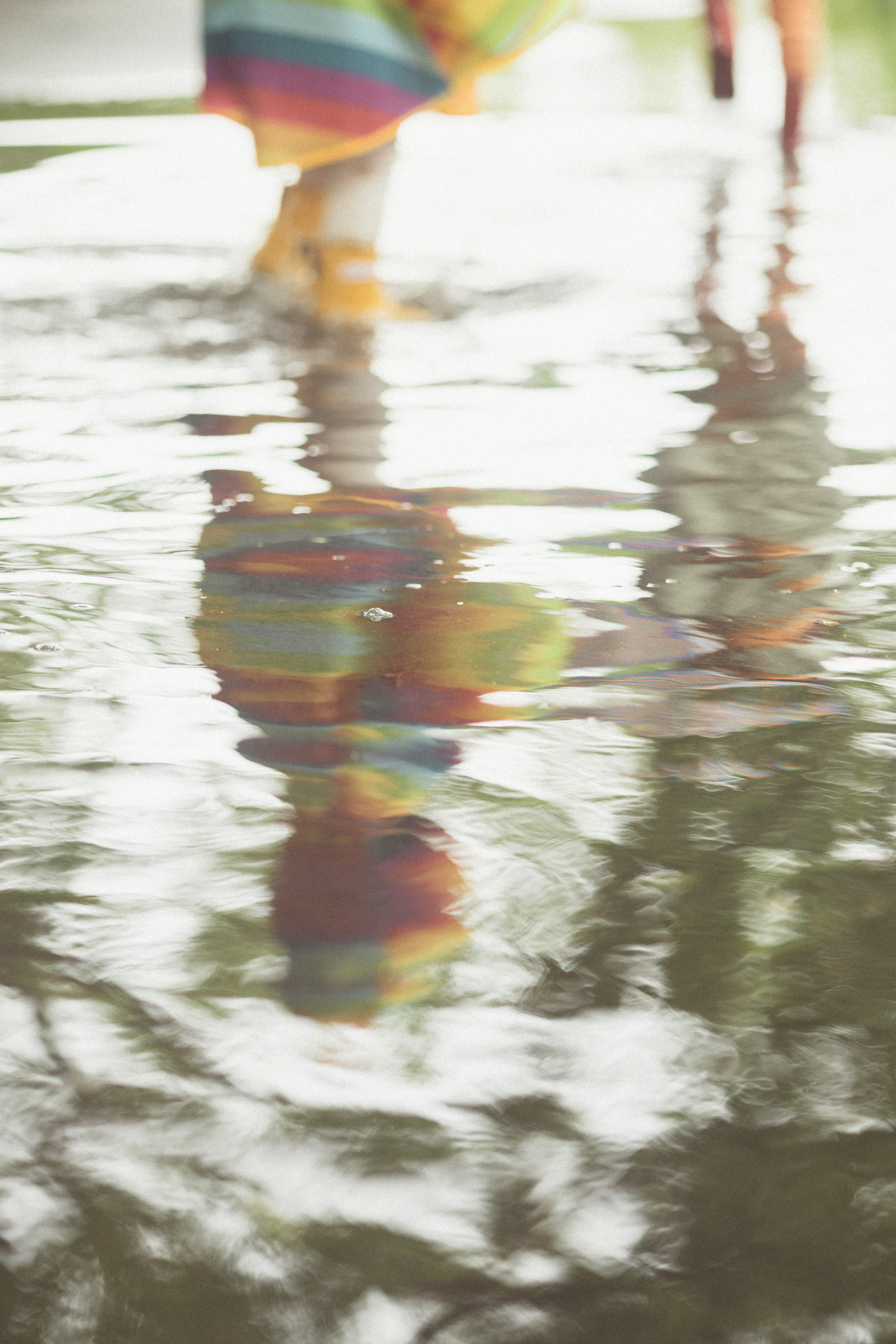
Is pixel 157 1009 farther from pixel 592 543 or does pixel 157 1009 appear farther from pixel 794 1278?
pixel 592 543

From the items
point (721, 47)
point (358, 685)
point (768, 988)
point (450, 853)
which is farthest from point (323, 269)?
point (721, 47)

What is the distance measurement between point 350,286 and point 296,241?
126 mm

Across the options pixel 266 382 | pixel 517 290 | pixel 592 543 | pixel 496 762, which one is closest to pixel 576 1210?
pixel 496 762

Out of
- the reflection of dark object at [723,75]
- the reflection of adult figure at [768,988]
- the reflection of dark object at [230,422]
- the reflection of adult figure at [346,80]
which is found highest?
the reflection of dark object at [723,75]

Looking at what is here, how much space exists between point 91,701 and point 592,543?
1.42ft

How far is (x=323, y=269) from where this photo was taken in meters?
2.09

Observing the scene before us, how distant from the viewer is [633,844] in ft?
2.56

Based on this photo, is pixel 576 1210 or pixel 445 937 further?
pixel 445 937

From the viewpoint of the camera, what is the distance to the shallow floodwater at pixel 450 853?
1.75ft

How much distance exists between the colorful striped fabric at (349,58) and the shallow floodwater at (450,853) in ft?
1.40

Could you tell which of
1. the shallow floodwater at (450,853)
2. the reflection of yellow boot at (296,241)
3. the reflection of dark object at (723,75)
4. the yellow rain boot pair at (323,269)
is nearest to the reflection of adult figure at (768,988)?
the shallow floodwater at (450,853)

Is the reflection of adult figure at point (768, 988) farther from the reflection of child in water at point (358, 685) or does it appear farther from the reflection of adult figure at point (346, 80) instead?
the reflection of adult figure at point (346, 80)

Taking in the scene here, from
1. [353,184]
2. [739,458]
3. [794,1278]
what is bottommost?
[794,1278]

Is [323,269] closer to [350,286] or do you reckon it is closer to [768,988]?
[350,286]
